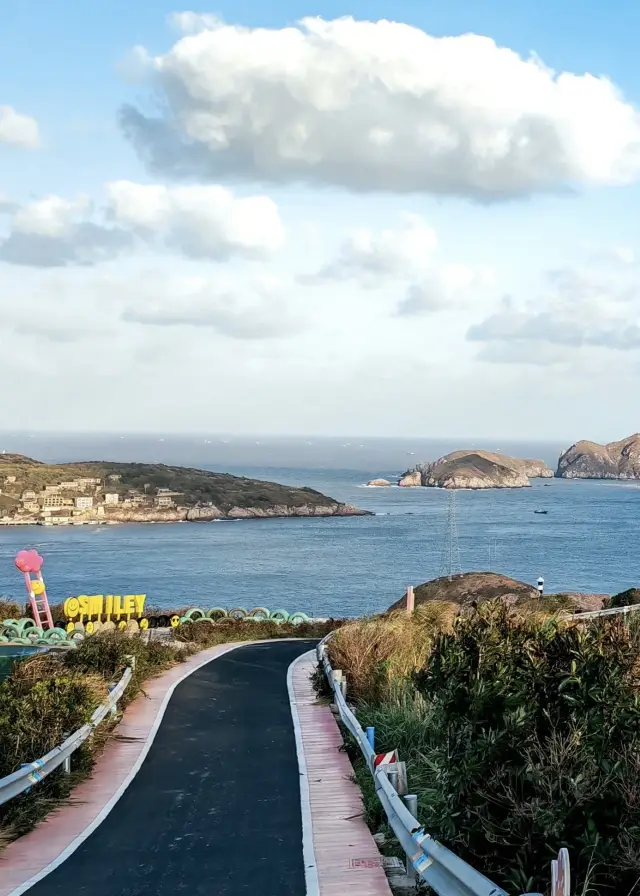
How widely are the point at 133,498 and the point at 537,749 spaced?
152m

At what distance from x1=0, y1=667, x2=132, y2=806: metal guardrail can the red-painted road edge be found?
42 cm

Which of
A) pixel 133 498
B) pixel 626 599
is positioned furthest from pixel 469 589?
pixel 133 498

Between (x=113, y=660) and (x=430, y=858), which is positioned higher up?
(x=430, y=858)

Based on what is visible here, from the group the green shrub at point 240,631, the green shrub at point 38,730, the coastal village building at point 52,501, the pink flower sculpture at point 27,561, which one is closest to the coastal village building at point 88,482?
the coastal village building at point 52,501

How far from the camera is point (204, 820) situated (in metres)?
8.56

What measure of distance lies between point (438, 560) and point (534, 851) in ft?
275

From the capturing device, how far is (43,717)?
10016 millimetres

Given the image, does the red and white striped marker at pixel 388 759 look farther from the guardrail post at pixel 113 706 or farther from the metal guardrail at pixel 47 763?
the guardrail post at pixel 113 706

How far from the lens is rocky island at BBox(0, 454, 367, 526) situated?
146m

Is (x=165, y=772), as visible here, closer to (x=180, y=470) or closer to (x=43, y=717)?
(x=43, y=717)

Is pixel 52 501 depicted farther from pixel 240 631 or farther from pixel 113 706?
pixel 113 706

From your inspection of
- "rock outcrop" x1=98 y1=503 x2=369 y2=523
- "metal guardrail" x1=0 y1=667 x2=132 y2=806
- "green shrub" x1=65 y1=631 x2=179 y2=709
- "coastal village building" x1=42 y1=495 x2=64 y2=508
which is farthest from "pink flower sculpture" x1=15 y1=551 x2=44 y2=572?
"coastal village building" x1=42 y1=495 x2=64 y2=508

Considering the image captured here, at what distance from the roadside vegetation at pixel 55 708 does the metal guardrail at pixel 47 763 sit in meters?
0.14

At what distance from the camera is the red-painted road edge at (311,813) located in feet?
23.1
